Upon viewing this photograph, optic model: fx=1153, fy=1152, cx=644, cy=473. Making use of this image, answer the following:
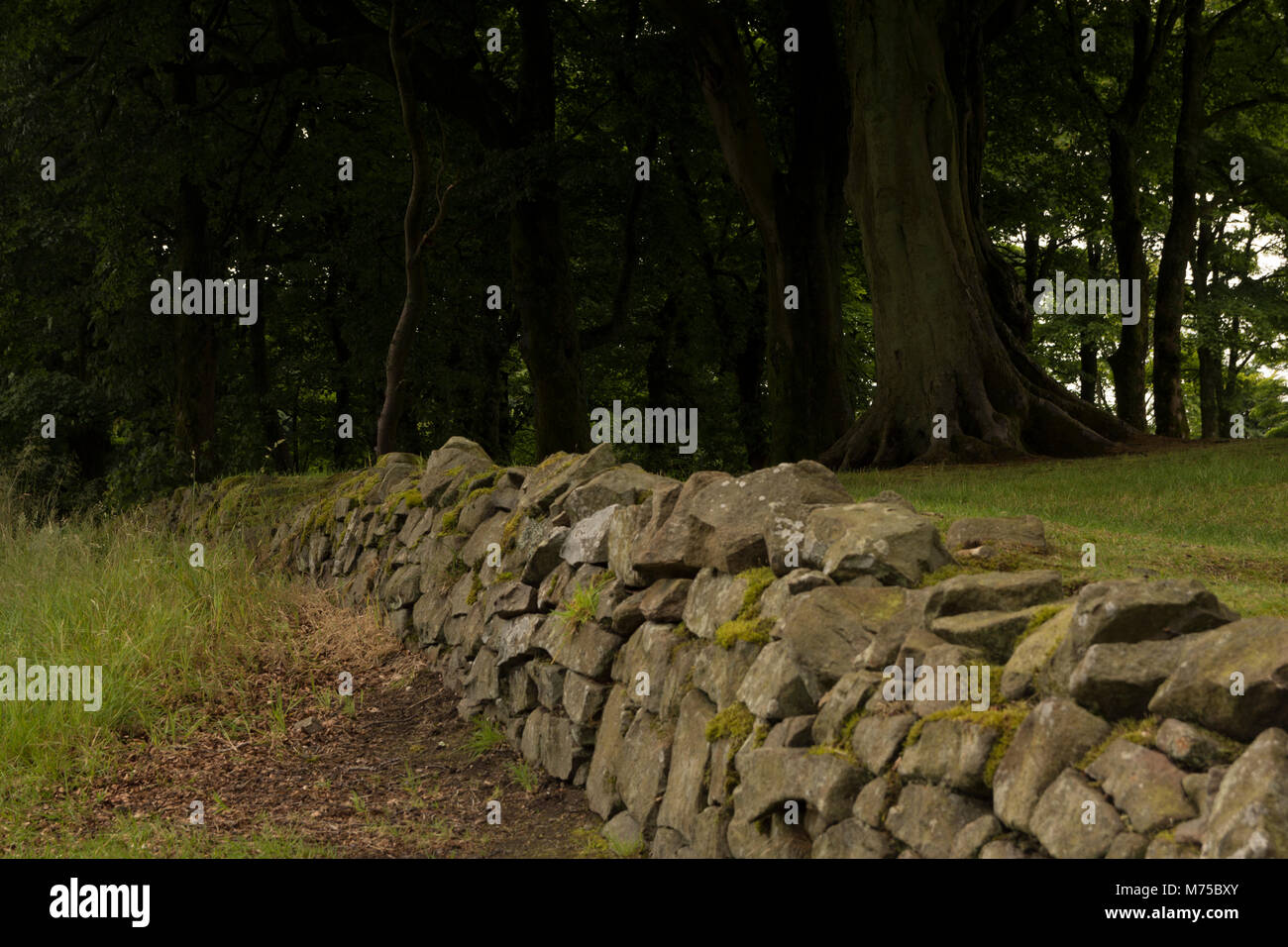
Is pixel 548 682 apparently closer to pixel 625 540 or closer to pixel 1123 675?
pixel 625 540

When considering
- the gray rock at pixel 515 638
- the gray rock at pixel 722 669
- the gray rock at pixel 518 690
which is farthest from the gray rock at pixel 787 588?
the gray rock at pixel 518 690

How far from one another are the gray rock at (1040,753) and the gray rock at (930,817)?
137 millimetres

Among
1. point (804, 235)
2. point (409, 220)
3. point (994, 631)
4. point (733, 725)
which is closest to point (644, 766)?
point (733, 725)

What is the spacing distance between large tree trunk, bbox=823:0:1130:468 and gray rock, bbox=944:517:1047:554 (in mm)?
6075

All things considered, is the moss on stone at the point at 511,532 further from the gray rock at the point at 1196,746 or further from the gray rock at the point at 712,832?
the gray rock at the point at 1196,746

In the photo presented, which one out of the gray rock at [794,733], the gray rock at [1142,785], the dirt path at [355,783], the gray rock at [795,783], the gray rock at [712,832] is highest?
the gray rock at [1142,785]

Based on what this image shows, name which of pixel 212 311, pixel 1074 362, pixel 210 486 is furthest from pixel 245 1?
pixel 1074 362

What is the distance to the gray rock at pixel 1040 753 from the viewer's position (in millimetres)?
2701

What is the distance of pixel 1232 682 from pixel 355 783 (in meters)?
4.40

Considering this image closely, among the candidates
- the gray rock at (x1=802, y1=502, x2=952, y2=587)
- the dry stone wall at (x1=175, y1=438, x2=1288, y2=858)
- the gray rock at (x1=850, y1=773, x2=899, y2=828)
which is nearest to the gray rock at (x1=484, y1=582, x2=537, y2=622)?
the dry stone wall at (x1=175, y1=438, x2=1288, y2=858)

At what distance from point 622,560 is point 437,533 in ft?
9.50

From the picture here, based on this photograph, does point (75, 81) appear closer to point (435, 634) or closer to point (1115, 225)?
point (435, 634)
